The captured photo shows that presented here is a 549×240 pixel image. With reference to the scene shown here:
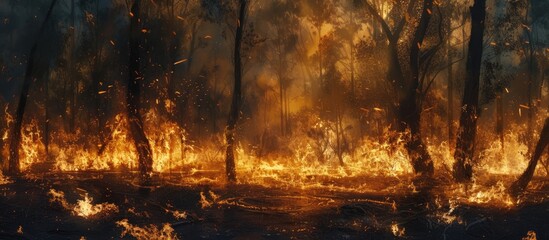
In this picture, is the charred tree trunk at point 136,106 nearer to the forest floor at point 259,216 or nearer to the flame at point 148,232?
the forest floor at point 259,216

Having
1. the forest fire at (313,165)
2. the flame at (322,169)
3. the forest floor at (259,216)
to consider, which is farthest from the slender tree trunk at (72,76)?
the forest floor at (259,216)

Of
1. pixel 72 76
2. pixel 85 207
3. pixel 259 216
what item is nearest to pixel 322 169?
pixel 259 216

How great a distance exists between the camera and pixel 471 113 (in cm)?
1688

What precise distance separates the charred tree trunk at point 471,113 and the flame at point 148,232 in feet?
34.3

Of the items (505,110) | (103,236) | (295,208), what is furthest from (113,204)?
(505,110)

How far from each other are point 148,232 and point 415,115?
41.8ft

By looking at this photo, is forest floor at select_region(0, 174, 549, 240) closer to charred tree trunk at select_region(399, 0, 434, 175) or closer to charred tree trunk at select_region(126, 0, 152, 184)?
charred tree trunk at select_region(126, 0, 152, 184)

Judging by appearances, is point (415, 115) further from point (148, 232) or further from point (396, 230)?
point (148, 232)

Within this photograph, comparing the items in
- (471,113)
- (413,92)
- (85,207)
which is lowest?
(85,207)

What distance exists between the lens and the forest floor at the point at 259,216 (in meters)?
9.68

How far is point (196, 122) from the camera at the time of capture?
169 ft

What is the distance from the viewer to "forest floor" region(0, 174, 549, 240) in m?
9.68

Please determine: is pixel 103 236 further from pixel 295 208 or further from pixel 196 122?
pixel 196 122

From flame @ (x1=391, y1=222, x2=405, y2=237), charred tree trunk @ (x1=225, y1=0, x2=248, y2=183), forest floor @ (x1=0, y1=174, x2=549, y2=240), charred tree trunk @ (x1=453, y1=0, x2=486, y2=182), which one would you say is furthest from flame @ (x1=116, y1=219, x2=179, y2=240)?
charred tree trunk @ (x1=453, y1=0, x2=486, y2=182)
